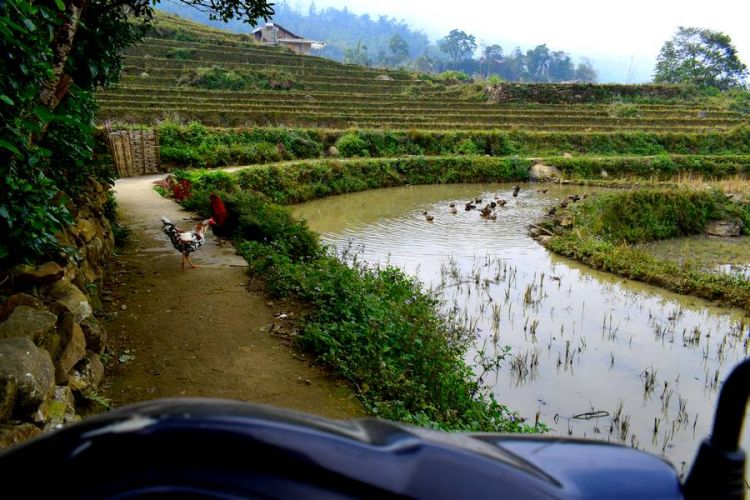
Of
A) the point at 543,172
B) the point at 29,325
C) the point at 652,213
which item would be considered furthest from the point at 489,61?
the point at 29,325

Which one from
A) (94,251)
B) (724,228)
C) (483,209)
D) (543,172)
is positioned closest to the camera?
(94,251)

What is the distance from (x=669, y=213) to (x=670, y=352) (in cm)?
893

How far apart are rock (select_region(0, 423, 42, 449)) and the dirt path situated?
132cm

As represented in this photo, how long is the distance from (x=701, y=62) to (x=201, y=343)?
211 ft

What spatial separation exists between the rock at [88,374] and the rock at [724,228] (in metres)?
15.7

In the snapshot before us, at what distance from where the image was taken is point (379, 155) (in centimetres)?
2269

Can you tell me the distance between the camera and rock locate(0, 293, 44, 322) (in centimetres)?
305

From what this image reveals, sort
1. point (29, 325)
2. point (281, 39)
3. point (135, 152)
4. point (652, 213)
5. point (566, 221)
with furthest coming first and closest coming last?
point (281, 39) → point (135, 152) → point (652, 213) → point (566, 221) → point (29, 325)

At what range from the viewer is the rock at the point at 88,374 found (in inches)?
138

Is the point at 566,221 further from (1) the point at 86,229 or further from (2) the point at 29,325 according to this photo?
(2) the point at 29,325

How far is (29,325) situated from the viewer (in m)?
3.01

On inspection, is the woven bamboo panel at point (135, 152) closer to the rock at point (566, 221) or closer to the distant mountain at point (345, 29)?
the rock at point (566, 221)

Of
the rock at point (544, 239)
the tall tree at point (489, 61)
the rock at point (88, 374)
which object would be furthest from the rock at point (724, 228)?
the tall tree at point (489, 61)

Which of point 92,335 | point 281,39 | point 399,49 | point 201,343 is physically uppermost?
point 399,49
